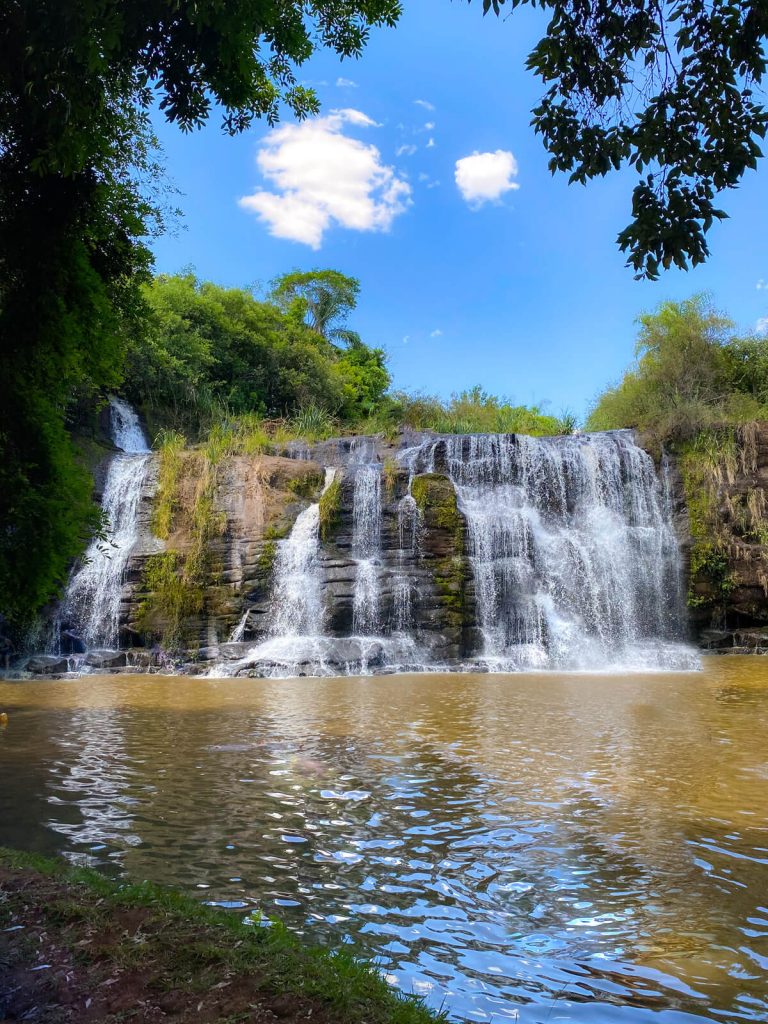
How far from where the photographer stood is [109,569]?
Answer: 763 inches

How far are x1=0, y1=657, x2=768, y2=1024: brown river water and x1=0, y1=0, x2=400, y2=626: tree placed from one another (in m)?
2.14

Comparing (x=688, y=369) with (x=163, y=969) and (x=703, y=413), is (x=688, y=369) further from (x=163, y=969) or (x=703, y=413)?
(x=163, y=969)

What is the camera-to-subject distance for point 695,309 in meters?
26.2

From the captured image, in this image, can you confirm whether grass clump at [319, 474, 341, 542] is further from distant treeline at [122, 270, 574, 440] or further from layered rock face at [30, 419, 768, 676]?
distant treeline at [122, 270, 574, 440]

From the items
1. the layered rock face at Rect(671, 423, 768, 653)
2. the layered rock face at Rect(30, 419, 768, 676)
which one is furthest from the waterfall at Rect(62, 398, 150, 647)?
the layered rock face at Rect(671, 423, 768, 653)

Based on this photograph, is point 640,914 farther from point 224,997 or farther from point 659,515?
point 659,515

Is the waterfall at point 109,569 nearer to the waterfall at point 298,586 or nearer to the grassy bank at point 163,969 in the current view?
the waterfall at point 298,586

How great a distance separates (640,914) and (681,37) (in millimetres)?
4692

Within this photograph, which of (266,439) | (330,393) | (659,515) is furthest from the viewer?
(330,393)

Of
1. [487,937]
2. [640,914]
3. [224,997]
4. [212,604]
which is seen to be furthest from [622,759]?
[212,604]

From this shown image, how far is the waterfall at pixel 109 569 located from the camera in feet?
61.2

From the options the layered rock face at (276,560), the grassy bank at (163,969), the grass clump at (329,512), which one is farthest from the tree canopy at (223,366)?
the grassy bank at (163,969)

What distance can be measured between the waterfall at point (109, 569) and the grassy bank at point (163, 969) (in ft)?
47.5

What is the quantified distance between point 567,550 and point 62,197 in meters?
15.2
